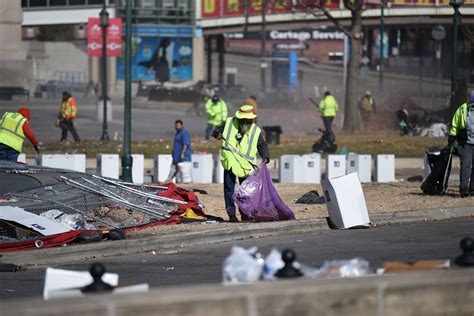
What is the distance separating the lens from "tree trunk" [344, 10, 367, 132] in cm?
4219

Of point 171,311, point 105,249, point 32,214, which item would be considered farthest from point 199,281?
point 171,311

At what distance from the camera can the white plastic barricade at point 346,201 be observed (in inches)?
583

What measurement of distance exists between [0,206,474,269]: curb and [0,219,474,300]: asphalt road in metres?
0.19

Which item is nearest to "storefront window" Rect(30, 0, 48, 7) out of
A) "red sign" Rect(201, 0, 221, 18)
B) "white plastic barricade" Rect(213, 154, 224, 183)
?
"red sign" Rect(201, 0, 221, 18)

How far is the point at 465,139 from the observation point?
673 inches

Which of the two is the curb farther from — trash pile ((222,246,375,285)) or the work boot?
trash pile ((222,246,375,285))

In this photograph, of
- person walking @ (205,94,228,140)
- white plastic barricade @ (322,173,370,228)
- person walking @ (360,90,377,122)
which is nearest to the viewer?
white plastic barricade @ (322,173,370,228)

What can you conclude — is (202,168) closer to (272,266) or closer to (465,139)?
(465,139)

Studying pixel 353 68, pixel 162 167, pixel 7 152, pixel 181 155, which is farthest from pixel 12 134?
pixel 353 68

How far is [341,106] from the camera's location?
55.2 m

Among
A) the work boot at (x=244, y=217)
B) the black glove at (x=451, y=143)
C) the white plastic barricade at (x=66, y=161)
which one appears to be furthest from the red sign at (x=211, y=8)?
the work boot at (x=244, y=217)

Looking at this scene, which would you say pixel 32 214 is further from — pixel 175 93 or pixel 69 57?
pixel 69 57

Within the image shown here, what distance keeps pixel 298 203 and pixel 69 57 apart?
58988 mm

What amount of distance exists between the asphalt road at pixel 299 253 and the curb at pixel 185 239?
0.19 meters
